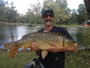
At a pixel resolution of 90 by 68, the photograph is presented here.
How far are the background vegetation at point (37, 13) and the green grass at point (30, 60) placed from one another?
118 centimetres

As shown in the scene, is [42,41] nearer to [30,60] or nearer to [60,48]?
[60,48]

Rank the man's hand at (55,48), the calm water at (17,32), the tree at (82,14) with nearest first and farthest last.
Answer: the man's hand at (55,48), the calm water at (17,32), the tree at (82,14)

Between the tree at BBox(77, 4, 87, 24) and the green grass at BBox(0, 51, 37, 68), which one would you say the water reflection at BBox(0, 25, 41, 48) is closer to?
the tree at BBox(77, 4, 87, 24)

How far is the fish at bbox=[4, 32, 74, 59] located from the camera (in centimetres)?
164

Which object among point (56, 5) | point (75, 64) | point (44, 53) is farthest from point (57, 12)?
point (75, 64)

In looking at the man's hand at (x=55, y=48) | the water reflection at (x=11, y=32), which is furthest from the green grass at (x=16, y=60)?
the man's hand at (x=55, y=48)

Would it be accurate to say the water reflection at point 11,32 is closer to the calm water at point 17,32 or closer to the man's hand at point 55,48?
the calm water at point 17,32

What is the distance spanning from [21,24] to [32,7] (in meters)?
0.33

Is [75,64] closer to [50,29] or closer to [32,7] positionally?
[32,7]

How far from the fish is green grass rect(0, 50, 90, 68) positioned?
69.8 inches

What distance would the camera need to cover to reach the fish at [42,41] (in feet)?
5.39

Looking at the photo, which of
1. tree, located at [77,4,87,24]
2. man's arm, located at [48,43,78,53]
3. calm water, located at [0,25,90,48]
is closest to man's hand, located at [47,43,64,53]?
man's arm, located at [48,43,78,53]

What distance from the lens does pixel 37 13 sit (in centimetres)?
240

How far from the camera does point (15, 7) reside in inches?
95.9
